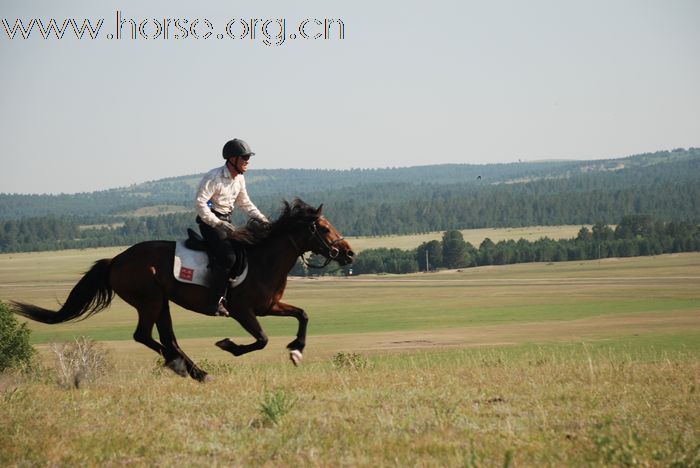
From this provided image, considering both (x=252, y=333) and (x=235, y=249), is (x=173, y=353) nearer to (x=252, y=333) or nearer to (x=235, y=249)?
(x=252, y=333)

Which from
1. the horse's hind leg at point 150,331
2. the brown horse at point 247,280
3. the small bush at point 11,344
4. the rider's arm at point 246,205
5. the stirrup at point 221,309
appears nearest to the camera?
the stirrup at point 221,309

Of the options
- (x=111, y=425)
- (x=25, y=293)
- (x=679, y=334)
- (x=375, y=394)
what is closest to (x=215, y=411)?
(x=111, y=425)

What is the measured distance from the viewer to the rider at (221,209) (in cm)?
1251

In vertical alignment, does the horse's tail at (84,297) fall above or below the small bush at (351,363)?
above

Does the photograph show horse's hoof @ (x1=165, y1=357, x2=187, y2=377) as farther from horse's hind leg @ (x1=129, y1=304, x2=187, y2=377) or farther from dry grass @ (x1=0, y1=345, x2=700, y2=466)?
dry grass @ (x1=0, y1=345, x2=700, y2=466)

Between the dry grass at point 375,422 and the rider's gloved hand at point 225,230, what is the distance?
1.94m

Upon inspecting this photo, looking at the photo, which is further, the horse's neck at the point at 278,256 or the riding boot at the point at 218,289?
the horse's neck at the point at 278,256

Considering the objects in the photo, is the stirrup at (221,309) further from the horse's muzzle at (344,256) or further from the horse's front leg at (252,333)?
the horse's muzzle at (344,256)

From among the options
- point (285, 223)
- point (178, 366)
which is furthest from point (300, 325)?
point (178, 366)

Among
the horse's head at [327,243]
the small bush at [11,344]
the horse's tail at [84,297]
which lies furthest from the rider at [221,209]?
the small bush at [11,344]

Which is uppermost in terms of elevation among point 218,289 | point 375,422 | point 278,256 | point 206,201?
point 206,201

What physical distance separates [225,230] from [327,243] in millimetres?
1369

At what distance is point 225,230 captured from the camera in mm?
12695

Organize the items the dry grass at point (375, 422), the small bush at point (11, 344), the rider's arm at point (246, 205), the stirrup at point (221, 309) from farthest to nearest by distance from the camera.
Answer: the small bush at point (11, 344) < the rider's arm at point (246, 205) < the stirrup at point (221, 309) < the dry grass at point (375, 422)
